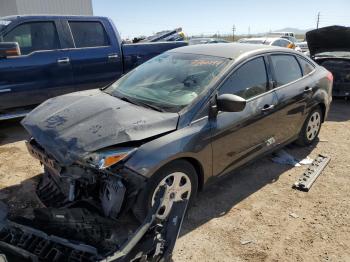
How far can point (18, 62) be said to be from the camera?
225 inches

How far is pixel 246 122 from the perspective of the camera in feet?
12.7

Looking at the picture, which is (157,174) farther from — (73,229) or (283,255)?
(283,255)

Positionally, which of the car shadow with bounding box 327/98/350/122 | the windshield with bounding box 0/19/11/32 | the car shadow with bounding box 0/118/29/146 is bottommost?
the car shadow with bounding box 327/98/350/122

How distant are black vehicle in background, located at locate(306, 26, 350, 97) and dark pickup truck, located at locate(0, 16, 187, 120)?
461 cm

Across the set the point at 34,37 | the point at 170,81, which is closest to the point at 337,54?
the point at 170,81

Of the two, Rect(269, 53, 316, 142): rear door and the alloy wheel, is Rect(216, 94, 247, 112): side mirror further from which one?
Rect(269, 53, 316, 142): rear door

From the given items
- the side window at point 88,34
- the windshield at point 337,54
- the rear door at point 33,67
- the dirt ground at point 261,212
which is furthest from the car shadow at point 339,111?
Answer: the rear door at point 33,67

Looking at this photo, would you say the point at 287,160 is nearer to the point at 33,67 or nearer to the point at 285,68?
the point at 285,68

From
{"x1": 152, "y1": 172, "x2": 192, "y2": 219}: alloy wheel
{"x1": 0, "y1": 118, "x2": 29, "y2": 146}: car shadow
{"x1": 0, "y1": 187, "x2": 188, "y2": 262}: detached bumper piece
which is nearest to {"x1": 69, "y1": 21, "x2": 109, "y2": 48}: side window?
{"x1": 0, "y1": 118, "x2": 29, "y2": 146}: car shadow

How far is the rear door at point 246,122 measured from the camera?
362cm

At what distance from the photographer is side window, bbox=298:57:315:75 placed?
5.10 metres

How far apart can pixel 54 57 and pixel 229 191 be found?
3888 mm

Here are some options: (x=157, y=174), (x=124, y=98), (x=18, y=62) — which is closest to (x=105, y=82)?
(x=18, y=62)

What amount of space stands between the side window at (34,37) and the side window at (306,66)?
4.10 m
